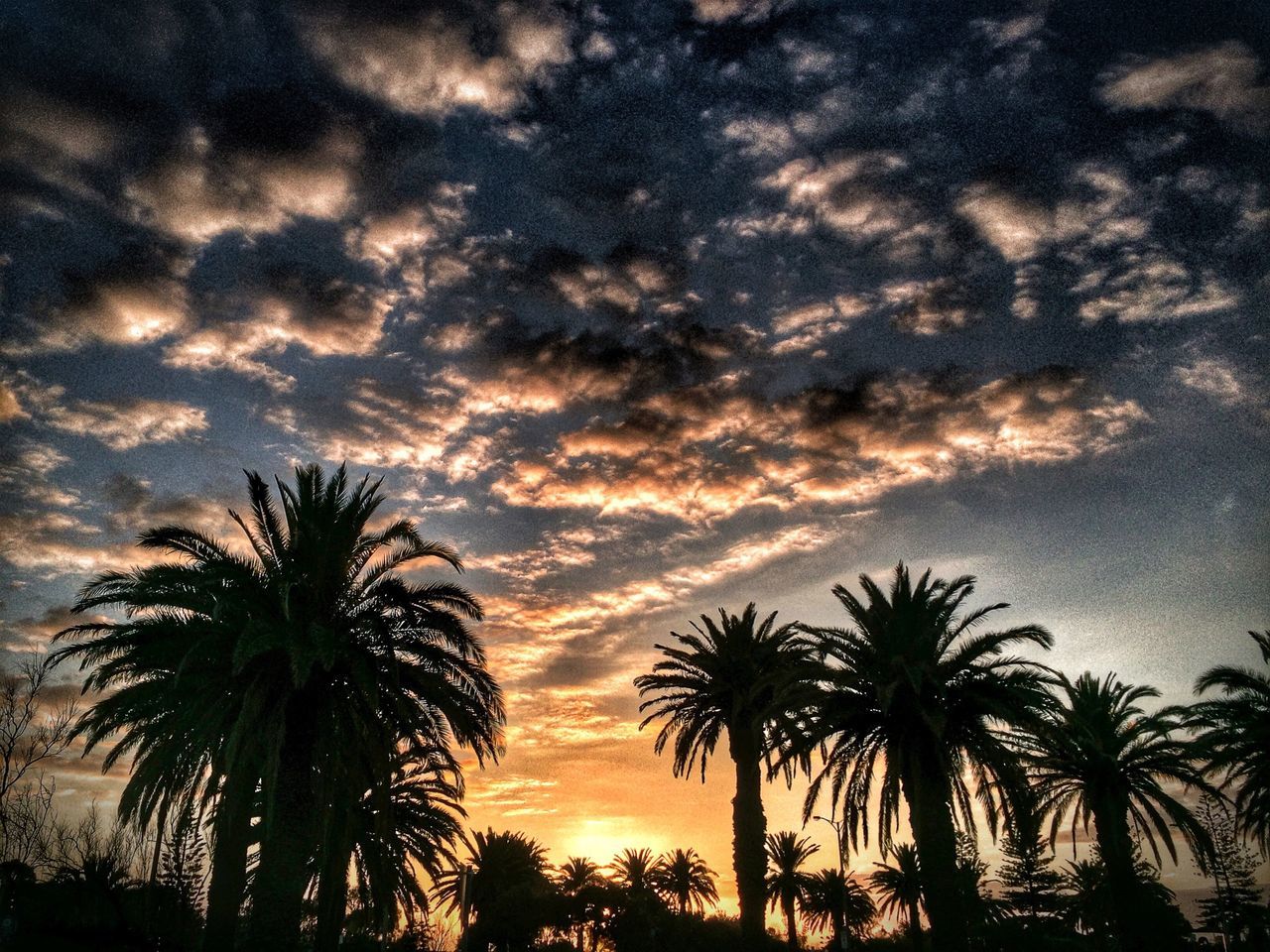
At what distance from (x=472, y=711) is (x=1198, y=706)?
26.0 metres

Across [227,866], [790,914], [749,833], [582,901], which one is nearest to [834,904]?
[790,914]

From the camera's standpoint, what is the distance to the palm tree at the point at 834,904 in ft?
193

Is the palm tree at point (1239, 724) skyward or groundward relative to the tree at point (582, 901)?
skyward

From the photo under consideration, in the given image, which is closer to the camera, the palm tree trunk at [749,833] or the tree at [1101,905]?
the palm tree trunk at [749,833]

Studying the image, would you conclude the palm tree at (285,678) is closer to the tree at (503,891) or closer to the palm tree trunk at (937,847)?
the palm tree trunk at (937,847)

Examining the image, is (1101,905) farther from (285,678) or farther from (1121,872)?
(285,678)

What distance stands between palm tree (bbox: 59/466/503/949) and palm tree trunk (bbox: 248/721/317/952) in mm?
33

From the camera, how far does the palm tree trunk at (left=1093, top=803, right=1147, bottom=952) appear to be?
32.2 m

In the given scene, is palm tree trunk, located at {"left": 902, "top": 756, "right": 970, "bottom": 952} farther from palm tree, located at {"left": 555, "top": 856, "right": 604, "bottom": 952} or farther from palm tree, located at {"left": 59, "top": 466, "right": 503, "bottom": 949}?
palm tree, located at {"left": 555, "top": 856, "right": 604, "bottom": 952}

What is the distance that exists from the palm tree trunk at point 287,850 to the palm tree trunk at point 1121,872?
3011 centimetres

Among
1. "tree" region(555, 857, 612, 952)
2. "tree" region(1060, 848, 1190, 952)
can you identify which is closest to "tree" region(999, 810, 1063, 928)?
"tree" region(1060, 848, 1190, 952)

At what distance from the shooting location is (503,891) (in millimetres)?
52594

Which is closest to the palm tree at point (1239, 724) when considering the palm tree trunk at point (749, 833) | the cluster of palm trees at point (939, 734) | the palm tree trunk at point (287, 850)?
the cluster of palm trees at point (939, 734)

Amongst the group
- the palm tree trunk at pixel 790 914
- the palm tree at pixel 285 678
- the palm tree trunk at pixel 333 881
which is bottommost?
the palm tree trunk at pixel 790 914
